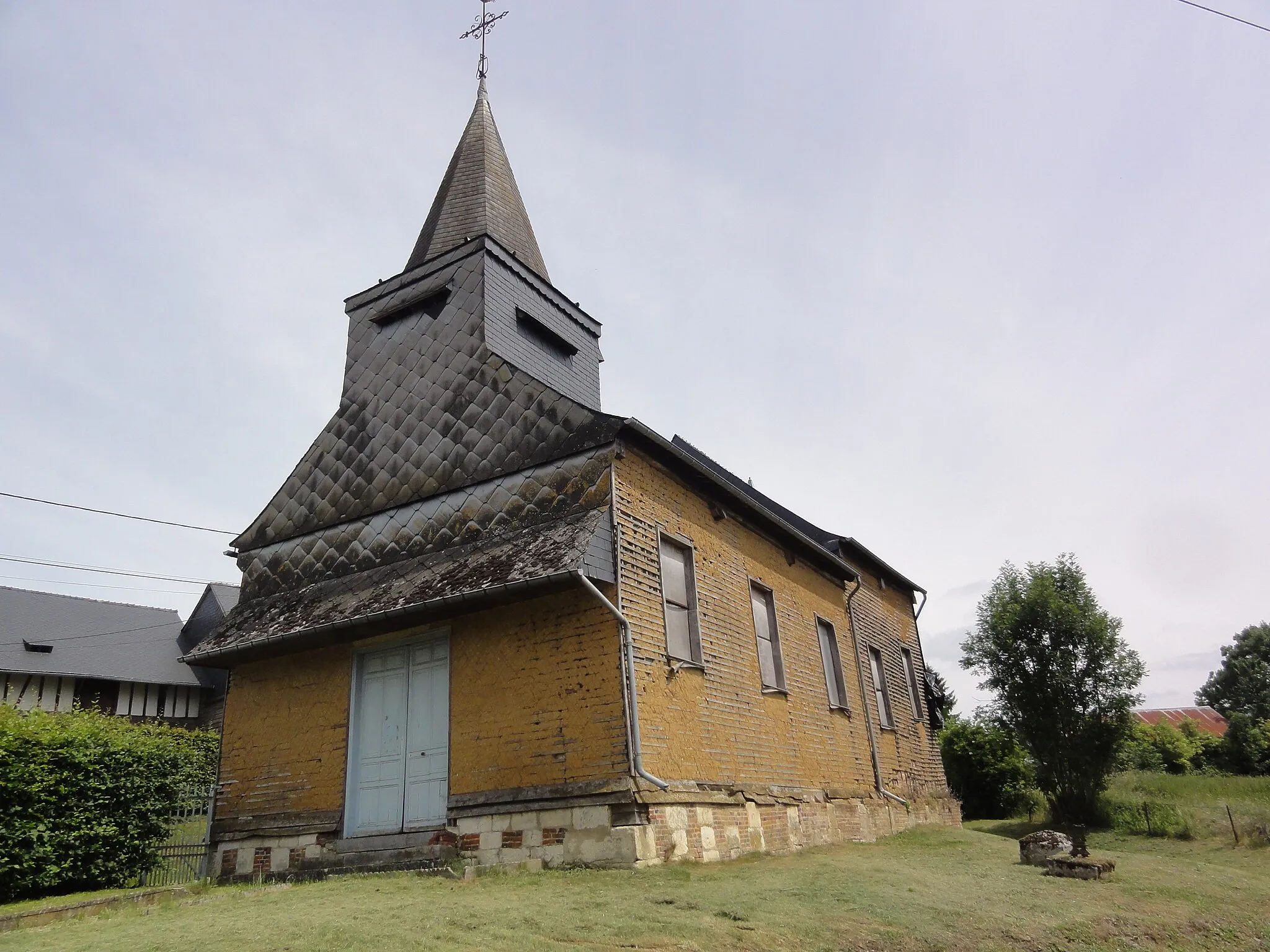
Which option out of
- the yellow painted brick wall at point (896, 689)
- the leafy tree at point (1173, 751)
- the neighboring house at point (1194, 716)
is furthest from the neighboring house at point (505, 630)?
the neighboring house at point (1194, 716)

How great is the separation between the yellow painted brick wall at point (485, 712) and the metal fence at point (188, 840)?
33cm

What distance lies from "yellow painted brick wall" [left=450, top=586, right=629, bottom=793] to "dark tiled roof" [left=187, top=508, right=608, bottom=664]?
419 millimetres

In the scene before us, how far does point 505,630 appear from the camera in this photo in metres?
9.77

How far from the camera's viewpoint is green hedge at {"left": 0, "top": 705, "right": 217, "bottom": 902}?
9234 millimetres

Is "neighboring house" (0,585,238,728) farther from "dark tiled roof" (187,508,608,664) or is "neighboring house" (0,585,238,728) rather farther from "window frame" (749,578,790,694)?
"window frame" (749,578,790,694)

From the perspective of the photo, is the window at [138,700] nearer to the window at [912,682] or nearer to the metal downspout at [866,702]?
the metal downspout at [866,702]

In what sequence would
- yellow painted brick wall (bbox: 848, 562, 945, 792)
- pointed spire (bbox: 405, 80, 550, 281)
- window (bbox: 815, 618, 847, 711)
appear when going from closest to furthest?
pointed spire (bbox: 405, 80, 550, 281), window (bbox: 815, 618, 847, 711), yellow painted brick wall (bbox: 848, 562, 945, 792)

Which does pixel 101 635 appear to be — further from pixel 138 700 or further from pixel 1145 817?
pixel 1145 817

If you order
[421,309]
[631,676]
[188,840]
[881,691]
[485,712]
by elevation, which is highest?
[421,309]

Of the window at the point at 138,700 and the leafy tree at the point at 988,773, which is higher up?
the window at the point at 138,700

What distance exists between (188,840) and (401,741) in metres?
3.76

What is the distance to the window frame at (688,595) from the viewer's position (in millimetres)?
10203

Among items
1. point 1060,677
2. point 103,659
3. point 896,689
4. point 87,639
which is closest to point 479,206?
point 896,689

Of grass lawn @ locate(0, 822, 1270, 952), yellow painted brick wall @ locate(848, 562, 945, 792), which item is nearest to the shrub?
yellow painted brick wall @ locate(848, 562, 945, 792)
